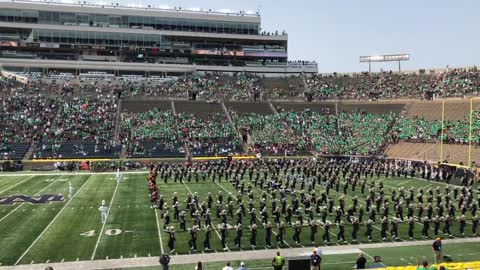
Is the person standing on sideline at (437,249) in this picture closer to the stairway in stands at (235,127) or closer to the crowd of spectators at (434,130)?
the crowd of spectators at (434,130)

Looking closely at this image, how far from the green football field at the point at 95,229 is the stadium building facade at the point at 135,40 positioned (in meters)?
38.7

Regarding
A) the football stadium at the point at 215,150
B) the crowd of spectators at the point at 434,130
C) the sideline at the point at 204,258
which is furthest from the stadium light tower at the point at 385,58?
the sideline at the point at 204,258

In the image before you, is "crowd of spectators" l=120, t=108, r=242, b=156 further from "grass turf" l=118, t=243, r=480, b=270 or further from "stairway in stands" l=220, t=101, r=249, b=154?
"grass turf" l=118, t=243, r=480, b=270

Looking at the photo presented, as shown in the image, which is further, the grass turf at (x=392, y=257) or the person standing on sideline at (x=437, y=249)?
the grass turf at (x=392, y=257)

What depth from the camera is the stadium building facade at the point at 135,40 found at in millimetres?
62938

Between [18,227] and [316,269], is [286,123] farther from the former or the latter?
[316,269]

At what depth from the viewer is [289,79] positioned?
65625 mm

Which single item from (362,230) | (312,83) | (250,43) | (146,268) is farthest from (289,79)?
(146,268)

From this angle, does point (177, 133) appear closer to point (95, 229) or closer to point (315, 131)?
point (315, 131)

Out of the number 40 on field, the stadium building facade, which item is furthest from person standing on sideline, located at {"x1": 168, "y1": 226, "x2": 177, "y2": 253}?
the stadium building facade

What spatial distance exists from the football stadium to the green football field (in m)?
0.11

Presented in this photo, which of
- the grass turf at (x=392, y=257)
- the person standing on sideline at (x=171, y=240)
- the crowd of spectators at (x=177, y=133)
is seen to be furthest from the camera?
the crowd of spectators at (x=177, y=133)

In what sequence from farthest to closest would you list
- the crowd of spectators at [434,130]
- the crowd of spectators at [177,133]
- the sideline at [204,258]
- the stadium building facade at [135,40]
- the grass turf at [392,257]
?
the stadium building facade at [135,40] → the crowd of spectators at [177,133] → the crowd of spectators at [434,130] → the grass turf at [392,257] → the sideline at [204,258]

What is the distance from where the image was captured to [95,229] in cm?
1886
